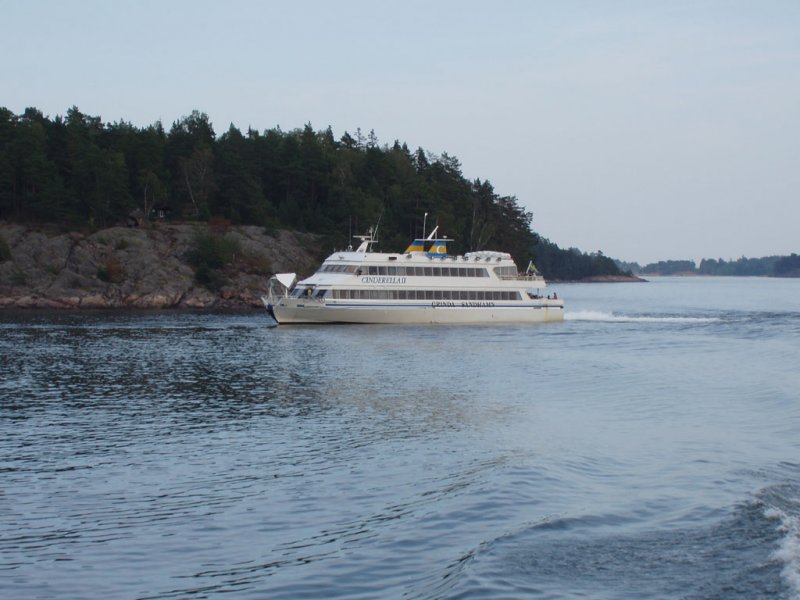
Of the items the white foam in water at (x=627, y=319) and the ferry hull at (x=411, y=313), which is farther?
the white foam in water at (x=627, y=319)

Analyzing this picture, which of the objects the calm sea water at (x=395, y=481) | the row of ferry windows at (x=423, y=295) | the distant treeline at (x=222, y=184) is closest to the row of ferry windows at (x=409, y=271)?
the row of ferry windows at (x=423, y=295)

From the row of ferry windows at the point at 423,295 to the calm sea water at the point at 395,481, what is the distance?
2412 centimetres

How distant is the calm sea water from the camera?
1236 cm

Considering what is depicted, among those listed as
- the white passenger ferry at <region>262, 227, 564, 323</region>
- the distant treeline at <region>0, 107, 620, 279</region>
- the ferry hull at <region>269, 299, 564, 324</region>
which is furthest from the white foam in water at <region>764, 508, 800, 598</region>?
the distant treeline at <region>0, 107, 620, 279</region>

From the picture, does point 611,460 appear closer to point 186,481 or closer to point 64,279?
point 186,481

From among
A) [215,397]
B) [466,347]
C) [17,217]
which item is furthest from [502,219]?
[215,397]

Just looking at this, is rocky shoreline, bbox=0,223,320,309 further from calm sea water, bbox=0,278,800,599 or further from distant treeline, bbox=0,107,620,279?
calm sea water, bbox=0,278,800,599

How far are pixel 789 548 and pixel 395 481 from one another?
26.2ft

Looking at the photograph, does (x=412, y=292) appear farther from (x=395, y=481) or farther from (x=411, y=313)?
(x=395, y=481)

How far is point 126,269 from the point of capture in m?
87.1

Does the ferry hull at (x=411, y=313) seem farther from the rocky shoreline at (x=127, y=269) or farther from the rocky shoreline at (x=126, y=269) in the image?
the rocky shoreline at (x=126, y=269)

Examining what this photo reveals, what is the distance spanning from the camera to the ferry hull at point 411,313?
6303 centimetres

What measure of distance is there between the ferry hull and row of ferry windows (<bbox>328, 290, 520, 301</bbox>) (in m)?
0.76

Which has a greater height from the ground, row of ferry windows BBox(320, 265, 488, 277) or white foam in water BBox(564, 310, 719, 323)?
row of ferry windows BBox(320, 265, 488, 277)
